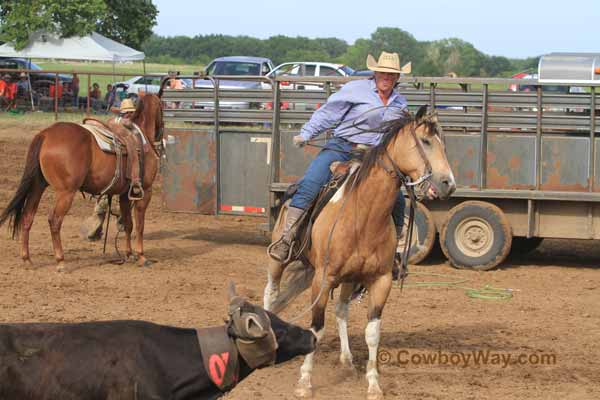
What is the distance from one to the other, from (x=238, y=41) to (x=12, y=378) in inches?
3789

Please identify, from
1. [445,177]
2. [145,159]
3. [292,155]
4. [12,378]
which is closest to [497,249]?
[292,155]

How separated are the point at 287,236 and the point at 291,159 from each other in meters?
5.20

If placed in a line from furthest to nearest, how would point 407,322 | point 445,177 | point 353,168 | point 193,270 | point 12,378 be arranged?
1. point 193,270
2. point 407,322
3. point 353,168
4. point 445,177
5. point 12,378

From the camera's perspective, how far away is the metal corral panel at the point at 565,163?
38.9 ft

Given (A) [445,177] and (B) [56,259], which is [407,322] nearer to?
(A) [445,177]

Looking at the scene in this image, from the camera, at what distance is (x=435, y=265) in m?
12.9

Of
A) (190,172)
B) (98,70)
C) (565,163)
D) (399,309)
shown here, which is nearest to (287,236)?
(399,309)

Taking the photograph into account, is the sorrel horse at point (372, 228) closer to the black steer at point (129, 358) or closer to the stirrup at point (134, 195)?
the black steer at point (129, 358)

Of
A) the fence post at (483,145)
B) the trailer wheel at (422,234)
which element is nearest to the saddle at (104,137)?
the trailer wheel at (422,234)

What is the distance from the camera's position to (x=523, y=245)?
44.9 ft

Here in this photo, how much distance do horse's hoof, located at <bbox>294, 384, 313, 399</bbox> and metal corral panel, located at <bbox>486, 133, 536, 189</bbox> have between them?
18.5 ft

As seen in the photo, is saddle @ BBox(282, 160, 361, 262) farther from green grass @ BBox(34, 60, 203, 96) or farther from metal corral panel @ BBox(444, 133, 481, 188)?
green grass @ BBox(34, 60, 203, 96)

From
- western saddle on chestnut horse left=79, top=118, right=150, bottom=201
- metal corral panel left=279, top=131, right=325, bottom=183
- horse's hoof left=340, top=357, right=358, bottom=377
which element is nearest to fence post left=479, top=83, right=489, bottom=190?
metal corral panel left=279, top=131, right=325, bottom=183

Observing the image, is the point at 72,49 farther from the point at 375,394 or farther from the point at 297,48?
the point at 297,48
